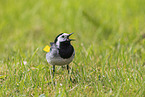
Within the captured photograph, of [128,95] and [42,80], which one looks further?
[42,80]

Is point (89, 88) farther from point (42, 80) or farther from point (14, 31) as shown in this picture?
point (14, 31)

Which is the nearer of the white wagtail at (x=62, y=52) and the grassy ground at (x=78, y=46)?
the grassy ground at (x=78, y=46)

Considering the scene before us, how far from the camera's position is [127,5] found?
6.88 meters

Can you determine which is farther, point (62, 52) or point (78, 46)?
point (78, 46)

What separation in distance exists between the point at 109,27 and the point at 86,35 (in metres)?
0.59

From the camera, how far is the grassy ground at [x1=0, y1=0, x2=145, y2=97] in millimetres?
3273

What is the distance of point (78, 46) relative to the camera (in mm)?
4367

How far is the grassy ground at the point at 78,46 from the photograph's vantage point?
327cm

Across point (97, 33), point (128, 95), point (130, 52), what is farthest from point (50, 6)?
point (128, 95)

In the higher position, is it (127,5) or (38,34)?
(127,5)

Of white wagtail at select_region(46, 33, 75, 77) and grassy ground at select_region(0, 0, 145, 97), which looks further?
white wagtail at select_region(46, 33, 75, 77)

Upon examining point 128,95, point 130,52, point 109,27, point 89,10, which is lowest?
point 128,95

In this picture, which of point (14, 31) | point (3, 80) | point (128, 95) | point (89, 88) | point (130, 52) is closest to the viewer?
point (128, 95)

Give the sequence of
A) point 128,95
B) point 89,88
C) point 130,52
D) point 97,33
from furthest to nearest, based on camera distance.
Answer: point 97,33, point 130,52, point 89,88, point 128,95
